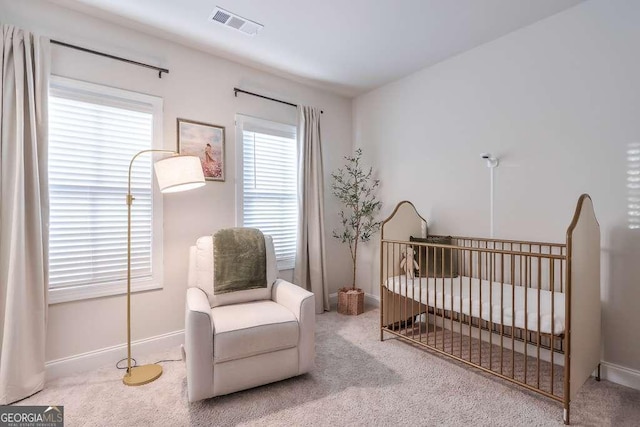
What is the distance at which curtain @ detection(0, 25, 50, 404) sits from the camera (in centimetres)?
186

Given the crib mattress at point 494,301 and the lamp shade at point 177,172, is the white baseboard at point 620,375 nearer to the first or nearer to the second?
the crib mattress at point 494,301

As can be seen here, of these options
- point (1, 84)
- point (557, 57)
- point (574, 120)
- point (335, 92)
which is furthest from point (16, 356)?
point (557, 57)

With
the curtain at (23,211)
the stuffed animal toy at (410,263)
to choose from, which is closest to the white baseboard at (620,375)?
the stuffed animal toy at (410,263)

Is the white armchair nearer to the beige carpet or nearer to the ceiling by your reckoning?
the beige carpet

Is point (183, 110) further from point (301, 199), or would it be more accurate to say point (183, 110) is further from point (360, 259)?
point (360, 259)

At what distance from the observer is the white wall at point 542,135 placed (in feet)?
6.52

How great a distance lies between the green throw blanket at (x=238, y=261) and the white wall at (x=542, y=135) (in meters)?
1.76

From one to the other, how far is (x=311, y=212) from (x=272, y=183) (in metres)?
0.54

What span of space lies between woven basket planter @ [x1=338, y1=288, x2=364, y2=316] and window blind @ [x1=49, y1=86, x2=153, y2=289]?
6.29ft

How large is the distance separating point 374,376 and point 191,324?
1248 millimetres

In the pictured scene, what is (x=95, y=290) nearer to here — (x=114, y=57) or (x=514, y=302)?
(x=114, y=57)

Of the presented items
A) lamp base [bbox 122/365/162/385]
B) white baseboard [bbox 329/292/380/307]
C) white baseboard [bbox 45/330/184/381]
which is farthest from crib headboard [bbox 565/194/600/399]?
white baseboard [bbox 45/330/184/381]

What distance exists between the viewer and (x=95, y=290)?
2.25 meters

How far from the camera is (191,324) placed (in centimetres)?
171
